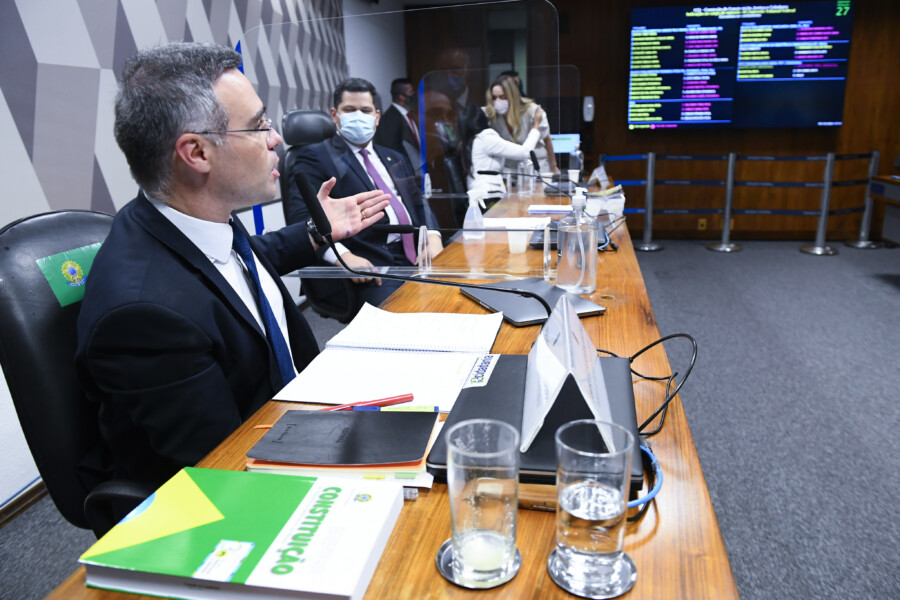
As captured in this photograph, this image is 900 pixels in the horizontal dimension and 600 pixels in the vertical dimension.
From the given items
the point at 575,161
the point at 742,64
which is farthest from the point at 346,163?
the point at 742,64

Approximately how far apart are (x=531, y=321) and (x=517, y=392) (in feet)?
1.37

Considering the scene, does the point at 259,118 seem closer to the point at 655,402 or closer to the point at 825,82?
the point at 655,402

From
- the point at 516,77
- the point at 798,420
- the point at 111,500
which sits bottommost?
the point at 798,420

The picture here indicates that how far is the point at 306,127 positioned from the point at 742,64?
4.79 metres

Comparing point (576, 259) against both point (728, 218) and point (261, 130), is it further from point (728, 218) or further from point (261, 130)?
point (728, 218)

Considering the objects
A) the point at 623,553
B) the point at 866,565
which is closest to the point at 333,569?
the point at 623,553

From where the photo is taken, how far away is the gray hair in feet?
3.52

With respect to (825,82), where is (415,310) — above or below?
below

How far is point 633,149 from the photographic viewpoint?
5.77m

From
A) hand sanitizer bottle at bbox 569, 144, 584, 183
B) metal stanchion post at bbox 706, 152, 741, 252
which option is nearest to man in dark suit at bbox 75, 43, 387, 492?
hand sanitizer bottle at bbox 569, 144, 584, 183

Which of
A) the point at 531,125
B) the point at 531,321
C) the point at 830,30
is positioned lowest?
the point at 531,321

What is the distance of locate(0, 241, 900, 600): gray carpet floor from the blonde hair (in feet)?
4.23

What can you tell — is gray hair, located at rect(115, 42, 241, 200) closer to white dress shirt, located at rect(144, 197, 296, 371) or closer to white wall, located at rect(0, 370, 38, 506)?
white dress shirt, located at rect(144, 197, 296, 371)

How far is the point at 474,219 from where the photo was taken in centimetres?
207
